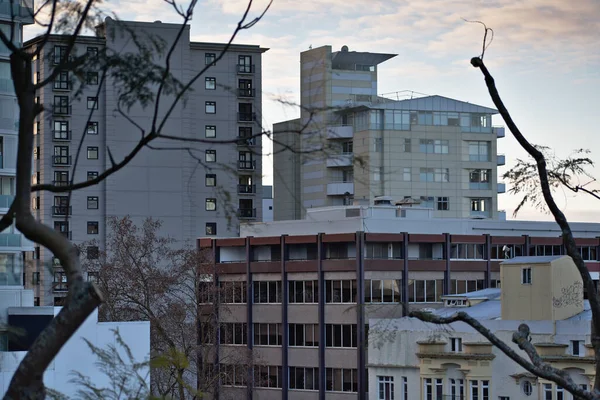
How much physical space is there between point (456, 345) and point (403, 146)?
5007 centimetres

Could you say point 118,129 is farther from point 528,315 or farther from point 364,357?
point 528,315

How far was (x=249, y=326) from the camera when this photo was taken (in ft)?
264

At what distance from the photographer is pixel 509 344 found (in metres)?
54.8

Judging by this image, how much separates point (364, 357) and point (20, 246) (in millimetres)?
31377

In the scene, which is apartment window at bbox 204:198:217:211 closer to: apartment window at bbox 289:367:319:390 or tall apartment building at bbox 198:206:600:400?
tall apartment building at bbox 198:206:600:400

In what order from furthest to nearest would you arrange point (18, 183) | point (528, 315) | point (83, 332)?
point (528, 315), point (83, 332), point (18, 183)

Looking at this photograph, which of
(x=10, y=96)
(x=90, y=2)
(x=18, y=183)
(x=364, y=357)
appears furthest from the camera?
(x=364, y=357)

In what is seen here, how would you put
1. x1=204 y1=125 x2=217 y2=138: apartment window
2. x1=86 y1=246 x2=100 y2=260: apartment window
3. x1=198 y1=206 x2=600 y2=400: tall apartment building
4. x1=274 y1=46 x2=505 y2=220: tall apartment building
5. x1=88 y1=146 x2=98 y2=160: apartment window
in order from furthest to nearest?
x1=274 y1=46 x2=505 y2=220: tall apartment building, x1=204 y1=125 x2=217 y2=138: apartment window, x1=88 y1=146 x2=98 y2=160: apartment window, x1=198 y1=206 x2=600 y2=400: tall apartment building, x1=86 y1=246 x2=100 y2=260: apartment window

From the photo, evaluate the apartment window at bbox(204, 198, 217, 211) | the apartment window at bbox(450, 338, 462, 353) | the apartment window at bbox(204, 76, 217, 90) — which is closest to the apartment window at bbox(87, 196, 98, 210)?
the apartment window at bbox(204, 198, 217, 211)

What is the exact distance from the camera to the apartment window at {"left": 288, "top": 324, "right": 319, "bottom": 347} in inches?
3027

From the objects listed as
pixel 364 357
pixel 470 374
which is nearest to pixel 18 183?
pixel 470 374

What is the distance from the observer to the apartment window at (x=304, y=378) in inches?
3002

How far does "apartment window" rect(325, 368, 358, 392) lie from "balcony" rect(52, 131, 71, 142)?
35016 millimetres

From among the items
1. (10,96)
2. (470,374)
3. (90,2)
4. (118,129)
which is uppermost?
(118,129)
